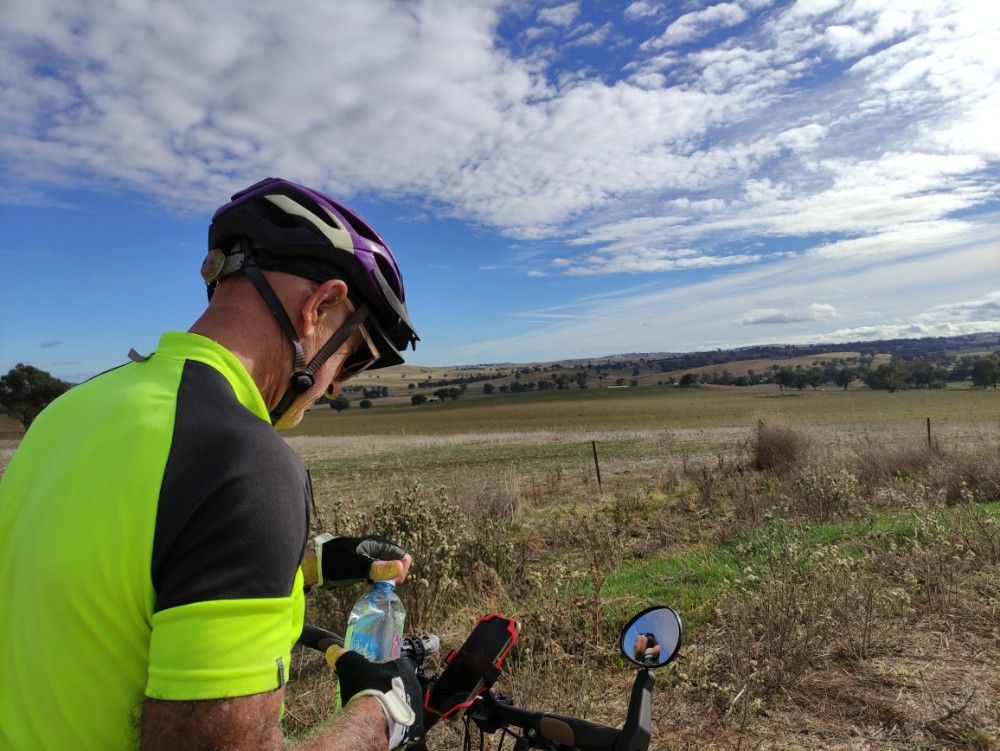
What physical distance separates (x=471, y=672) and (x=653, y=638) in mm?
722

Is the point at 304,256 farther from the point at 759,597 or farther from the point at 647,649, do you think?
the point at 759,597

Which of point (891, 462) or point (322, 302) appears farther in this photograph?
point (891, 462)

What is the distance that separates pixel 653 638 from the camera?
7.42 feet

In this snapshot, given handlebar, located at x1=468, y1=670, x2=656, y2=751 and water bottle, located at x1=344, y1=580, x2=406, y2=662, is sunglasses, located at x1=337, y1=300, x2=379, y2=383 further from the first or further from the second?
handlebar, located at x1=468, y1=670, x2=656, y2=751

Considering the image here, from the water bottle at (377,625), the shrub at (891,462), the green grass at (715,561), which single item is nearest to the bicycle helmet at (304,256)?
the water bottle at (377,625)

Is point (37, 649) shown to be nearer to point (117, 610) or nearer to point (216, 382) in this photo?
point (117, 610)

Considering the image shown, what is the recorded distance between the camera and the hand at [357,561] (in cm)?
197

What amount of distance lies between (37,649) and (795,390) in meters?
116

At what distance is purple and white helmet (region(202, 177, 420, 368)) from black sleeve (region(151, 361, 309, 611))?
0.63m

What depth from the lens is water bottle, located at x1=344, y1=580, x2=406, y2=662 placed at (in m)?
1.87

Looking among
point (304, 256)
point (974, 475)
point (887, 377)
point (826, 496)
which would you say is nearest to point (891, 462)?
point (974, 475)

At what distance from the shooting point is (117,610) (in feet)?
3.61

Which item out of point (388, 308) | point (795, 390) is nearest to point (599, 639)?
point (388, 308)

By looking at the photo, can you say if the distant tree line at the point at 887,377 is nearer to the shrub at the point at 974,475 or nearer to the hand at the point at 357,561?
the shrub at the point at 974,475
